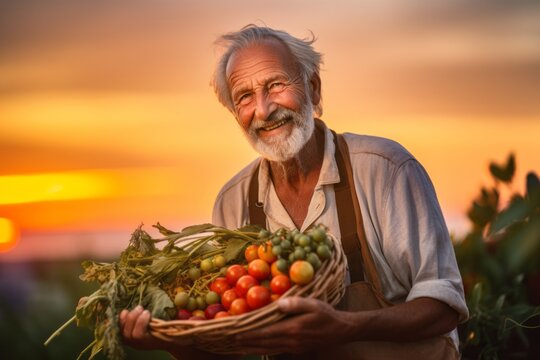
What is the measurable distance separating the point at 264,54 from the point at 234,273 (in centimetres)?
107

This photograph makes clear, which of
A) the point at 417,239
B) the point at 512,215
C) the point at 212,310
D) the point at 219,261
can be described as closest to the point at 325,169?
the point at 417,239

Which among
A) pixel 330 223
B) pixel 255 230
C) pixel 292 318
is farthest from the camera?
pixel 330 223

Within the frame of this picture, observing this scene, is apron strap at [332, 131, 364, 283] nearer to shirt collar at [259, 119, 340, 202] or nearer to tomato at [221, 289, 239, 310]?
shirt collar at [259, 119, 340, 202]

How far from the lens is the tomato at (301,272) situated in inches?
109

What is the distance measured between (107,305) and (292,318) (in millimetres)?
692

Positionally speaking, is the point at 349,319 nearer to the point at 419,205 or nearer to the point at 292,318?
the point at 292,318

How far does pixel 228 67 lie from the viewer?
373 centimetres

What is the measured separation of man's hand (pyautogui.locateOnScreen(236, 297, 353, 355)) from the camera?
277 centimetres

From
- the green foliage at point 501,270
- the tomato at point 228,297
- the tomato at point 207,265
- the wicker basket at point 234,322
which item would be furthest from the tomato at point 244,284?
the green foliage at point 501,270

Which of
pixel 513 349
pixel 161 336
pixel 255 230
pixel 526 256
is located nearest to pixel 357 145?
pixel 255 230

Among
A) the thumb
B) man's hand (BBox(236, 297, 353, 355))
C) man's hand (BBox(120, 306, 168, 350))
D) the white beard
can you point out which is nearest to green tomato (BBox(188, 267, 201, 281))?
man's hand (BBox(120, 306, 168, 350))

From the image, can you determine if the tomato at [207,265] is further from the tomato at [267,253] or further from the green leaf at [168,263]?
the tomato at [267,253]

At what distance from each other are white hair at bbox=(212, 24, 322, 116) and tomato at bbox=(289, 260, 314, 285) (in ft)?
3.70

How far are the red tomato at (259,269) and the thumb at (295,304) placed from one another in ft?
0.64
